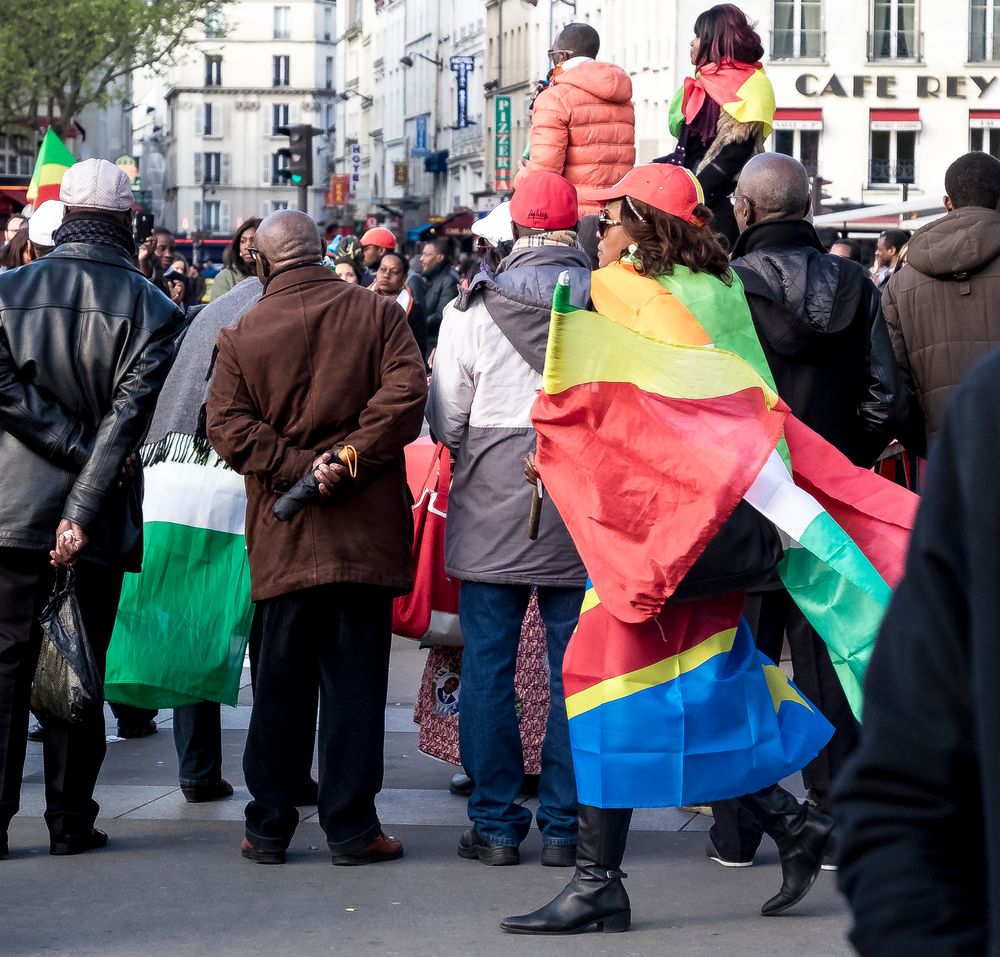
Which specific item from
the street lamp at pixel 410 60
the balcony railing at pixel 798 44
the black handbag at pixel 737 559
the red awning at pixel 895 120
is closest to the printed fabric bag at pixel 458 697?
the black handbag at pixel 737 559

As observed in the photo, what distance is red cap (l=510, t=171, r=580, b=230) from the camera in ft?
19.6

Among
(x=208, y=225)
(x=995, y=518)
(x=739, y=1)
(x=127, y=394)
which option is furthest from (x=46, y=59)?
(x=208, y=225)

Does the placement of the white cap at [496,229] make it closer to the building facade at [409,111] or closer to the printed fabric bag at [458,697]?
the printed fabric bag at [458,697]

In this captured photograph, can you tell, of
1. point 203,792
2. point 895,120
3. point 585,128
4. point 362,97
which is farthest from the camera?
point 362,97

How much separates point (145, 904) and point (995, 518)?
4120 millimetres

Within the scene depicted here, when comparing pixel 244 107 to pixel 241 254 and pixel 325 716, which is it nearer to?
pixel 241 254

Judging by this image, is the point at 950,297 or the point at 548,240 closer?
the point at 548,240

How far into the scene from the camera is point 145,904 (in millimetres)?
5383

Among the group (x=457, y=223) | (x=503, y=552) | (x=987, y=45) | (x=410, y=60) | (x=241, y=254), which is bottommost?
(x=503, y=552)

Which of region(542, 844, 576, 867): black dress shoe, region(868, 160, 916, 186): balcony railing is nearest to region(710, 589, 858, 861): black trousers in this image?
region(542, 844, 576, 867): black dress shoe

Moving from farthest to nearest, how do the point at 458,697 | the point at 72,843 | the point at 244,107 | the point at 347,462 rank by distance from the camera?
the point at 244,107, the point at 458,697, the point at 72,843, the point at 347,462

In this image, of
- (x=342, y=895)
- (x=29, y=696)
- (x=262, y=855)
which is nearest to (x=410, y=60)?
(x=29, y=696)

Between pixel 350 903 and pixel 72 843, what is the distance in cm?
99

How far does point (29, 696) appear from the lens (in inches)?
232
